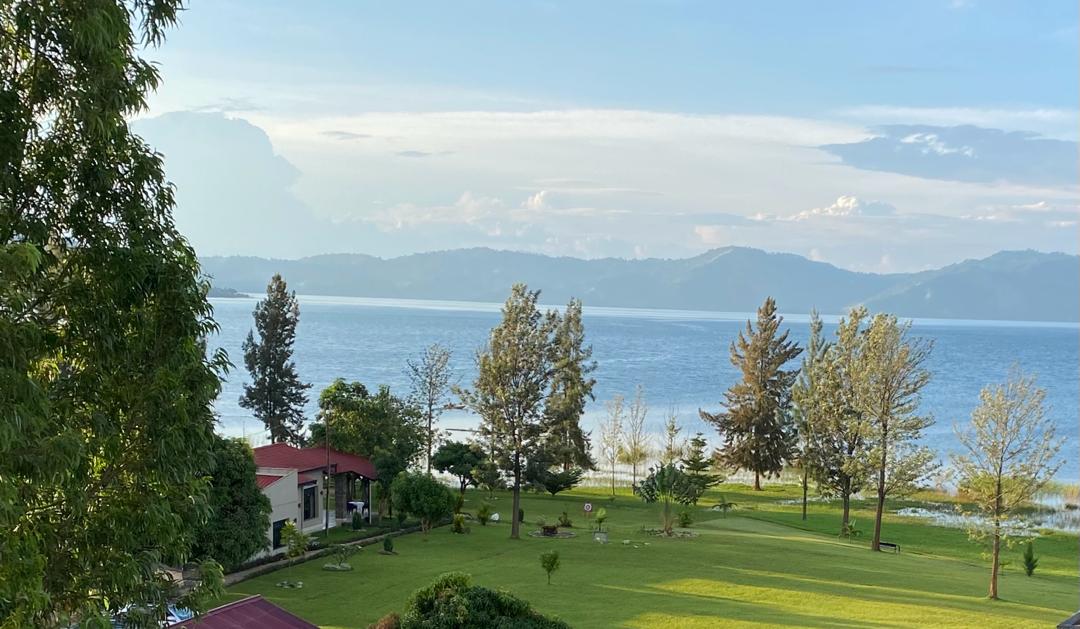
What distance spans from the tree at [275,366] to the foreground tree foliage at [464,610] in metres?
45.2

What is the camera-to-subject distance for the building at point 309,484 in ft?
128

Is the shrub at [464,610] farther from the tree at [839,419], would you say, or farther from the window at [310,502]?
the tree at [839,419]

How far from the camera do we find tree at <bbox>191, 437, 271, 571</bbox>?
107 feet

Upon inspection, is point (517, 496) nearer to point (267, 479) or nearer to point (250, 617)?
point (267, 479)

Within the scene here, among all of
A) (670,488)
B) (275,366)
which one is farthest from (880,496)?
(275,366)

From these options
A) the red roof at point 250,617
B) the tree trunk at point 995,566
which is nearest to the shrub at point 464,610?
the red roof at point 250,617

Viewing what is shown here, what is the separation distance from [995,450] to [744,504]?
30.0 metres

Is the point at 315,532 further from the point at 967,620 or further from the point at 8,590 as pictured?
the point at 8,590

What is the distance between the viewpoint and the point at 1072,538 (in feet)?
167

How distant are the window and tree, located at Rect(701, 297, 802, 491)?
112 ft

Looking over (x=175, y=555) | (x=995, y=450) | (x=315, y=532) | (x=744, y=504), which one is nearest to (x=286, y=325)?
(x=315, y=532)

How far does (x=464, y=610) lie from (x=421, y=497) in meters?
24.3

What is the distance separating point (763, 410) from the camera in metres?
69.3

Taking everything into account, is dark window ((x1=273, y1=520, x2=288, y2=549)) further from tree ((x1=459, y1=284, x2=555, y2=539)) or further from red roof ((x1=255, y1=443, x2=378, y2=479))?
tree ((x1=459, y1=284, x2=555, y2=539))
